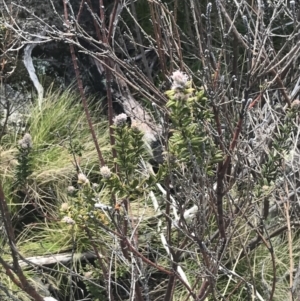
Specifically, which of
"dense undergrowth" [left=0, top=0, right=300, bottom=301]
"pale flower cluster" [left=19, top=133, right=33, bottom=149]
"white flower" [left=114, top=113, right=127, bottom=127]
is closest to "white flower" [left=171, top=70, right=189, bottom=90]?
"dense undergrowth" [left=0, top=0, right=300, bottom=301]

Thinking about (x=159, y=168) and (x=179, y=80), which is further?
(x=159, y=168)


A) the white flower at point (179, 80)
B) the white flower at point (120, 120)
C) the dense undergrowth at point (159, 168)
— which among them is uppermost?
the white flower at point (179, 80)

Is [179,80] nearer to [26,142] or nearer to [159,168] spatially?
[159,168]

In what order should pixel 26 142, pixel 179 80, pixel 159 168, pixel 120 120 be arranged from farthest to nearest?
pixel 26 142 < pixel 159 168 < pixel 120 120 < pixel 179 80

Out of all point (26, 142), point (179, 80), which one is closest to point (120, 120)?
point (179, 80)

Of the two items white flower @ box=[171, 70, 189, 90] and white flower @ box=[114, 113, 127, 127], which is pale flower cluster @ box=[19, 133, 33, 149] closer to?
white flower @ box=[114, 113, 127, 127]

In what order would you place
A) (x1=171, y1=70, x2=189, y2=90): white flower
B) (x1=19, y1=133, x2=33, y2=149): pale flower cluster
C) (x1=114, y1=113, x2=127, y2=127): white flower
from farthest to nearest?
(x1=19, y1=133, x2=33, y2=149): pale flower cluster → (x1=114, y1=113, x2=127, y2=127): white flower → (x1=171, y1=70, x2=189, y2=90): white flower

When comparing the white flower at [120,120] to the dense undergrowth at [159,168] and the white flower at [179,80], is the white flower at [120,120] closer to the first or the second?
the dense undergrowth at [159,168]

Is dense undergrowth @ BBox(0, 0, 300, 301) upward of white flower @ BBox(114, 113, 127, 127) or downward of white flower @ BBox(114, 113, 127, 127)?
downward

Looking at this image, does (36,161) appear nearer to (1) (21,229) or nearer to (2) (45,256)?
(1) (21,229)

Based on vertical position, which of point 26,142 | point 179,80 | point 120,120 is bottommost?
point 26,142

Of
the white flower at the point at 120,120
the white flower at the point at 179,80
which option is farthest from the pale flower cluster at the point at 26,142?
the white flower at the point at 179,80

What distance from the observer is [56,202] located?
3330 mm

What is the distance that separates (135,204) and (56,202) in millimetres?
477
